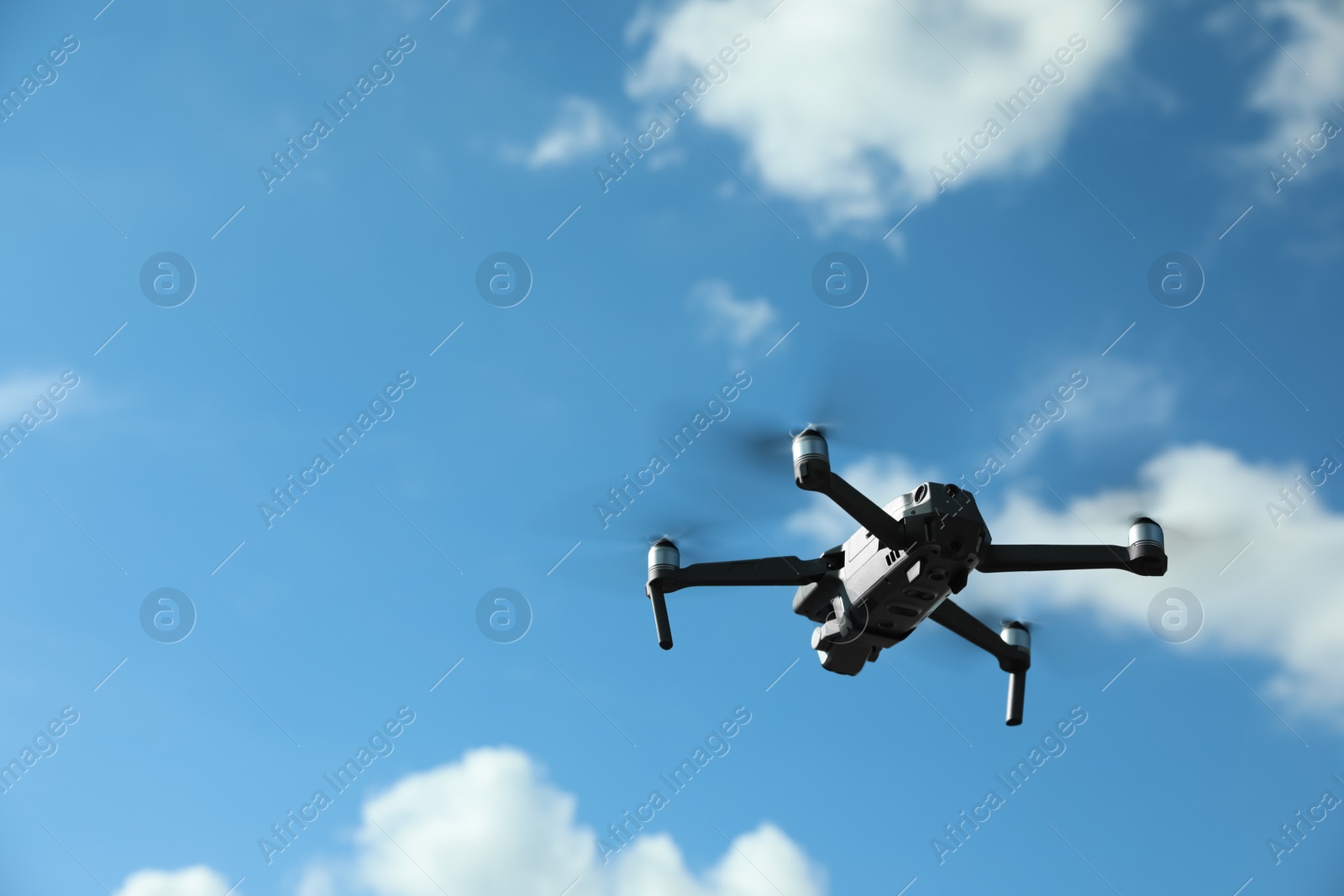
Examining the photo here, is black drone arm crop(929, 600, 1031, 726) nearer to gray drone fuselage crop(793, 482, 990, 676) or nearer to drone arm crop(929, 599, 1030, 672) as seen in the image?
drone arm crop(929, 599, 1030, 672)

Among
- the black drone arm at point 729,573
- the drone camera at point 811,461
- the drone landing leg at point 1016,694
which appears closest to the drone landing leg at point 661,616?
the black drone arm at point 729,573

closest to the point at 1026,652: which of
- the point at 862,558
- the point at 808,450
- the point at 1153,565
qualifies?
the point at 1153,565

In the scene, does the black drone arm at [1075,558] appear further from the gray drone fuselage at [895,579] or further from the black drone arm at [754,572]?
the black drone arm at [754,572]

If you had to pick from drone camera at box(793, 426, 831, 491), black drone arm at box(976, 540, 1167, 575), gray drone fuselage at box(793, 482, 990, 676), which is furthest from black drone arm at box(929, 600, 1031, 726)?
drone camera at box(793, 426, 831, 491)

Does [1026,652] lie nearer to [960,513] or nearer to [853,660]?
[853,660]

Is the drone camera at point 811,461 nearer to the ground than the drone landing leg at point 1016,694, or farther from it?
farther from it
